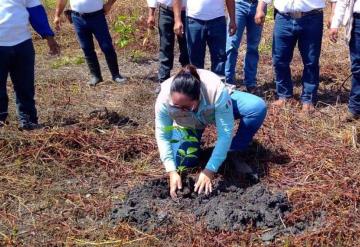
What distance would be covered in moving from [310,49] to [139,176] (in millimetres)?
1877

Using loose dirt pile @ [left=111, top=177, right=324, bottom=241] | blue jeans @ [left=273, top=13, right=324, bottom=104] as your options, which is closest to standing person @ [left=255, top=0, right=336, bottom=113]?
blue jeans @ [left=273, top=13, right=324, bottom=104]

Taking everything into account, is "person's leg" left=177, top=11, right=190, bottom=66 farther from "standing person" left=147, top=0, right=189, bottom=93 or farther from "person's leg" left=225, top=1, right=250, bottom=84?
"person's leg" left=225, top=1, right=250, bottom=84

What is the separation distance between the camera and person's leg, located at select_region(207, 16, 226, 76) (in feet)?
14.4

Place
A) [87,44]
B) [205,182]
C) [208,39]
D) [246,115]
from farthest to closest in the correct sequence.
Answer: [87,44] < [208,39] < [246,115] < [205,182]

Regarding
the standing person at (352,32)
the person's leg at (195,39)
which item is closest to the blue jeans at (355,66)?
the standing person at (352,32)

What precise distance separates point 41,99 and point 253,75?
2236 millimetres

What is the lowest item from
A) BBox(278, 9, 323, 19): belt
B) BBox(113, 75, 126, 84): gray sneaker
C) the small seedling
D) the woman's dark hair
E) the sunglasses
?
BBox(113, 75, 126, 84): gray sneaker

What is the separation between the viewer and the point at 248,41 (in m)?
4.96

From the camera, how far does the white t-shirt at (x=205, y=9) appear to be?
4285mm

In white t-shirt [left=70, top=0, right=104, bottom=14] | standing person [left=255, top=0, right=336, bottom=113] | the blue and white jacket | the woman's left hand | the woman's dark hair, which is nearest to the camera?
the woman's dark hair

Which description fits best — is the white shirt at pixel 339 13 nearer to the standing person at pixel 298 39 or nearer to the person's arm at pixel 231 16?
the standing person at pixel 298 39

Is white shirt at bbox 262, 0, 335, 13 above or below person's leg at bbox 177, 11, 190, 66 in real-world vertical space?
above

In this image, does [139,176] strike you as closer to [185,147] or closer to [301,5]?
[185,147]

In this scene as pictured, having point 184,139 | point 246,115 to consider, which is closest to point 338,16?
point 246,115
